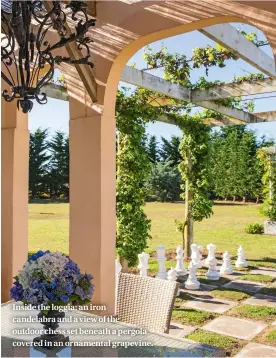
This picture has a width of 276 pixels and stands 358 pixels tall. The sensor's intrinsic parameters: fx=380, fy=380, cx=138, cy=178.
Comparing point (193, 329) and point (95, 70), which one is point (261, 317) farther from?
point (95, 70)

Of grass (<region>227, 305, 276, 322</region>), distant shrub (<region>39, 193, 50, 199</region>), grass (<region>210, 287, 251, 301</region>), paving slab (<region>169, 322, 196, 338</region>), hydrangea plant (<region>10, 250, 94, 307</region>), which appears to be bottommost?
paving slab (<region>169, 322, 196, 338</region>)

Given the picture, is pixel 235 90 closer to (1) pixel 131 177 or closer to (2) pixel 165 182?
(1) pixel 131 177

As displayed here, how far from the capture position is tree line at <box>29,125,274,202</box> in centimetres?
1036

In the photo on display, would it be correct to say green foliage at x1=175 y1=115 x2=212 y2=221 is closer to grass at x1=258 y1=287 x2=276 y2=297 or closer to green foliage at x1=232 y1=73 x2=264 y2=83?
green foliage at x1=232 y1=73 x2=264 y2=83

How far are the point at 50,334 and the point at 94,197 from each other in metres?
1.37

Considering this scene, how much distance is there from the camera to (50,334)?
1.58m

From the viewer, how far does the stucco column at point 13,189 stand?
3.64 metres

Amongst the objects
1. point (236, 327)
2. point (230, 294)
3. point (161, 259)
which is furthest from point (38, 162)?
point (236, 327)

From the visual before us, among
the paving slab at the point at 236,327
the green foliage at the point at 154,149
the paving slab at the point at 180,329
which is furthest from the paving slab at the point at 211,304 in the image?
the green foliage at the point at 154,149

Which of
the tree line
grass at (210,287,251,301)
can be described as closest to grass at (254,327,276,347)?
grass at (210,287,251,301)

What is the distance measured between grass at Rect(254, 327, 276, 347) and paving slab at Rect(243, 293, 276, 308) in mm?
697

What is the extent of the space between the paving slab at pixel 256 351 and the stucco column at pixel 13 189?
2.14 meters

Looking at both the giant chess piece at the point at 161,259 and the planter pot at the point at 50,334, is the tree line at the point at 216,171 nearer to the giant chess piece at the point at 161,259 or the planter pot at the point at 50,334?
the giant chess piece at the point at 161,259

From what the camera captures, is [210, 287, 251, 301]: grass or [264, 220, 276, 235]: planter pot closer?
[210, 287, 251, 301]: grass
